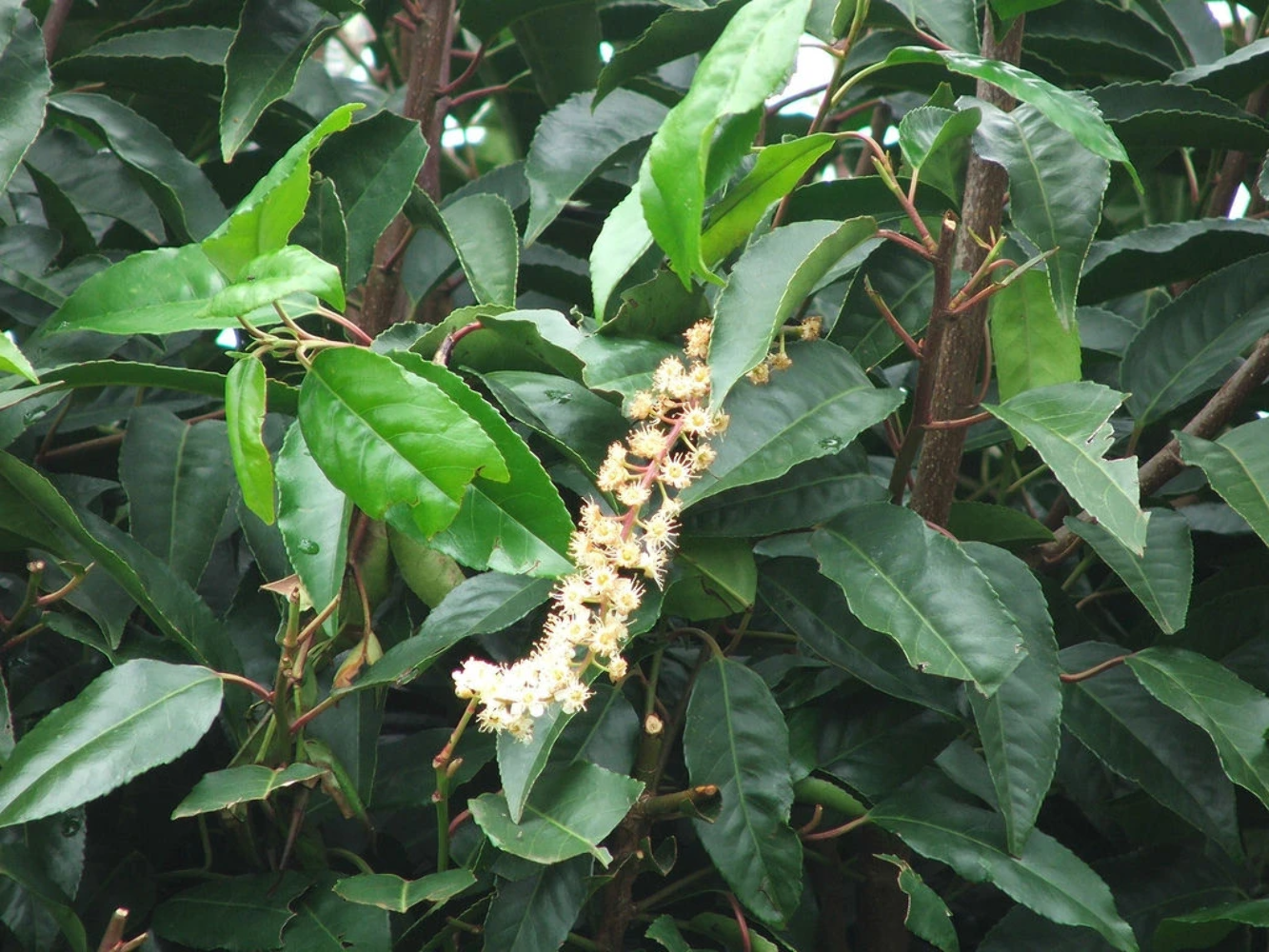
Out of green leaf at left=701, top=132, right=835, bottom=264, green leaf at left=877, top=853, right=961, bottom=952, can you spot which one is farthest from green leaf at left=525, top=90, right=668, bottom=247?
green leaf at left=877, top=853, right=961, bottom=952

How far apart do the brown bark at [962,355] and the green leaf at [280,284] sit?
39 cm

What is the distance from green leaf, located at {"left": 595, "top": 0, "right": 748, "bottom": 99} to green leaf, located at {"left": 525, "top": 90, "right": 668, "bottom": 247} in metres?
0.02

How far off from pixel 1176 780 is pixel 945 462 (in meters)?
0.25

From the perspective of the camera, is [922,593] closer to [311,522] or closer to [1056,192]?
[1056,192]

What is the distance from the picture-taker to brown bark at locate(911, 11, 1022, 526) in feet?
2.58

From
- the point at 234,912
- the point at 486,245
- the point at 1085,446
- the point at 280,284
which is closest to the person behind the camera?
the point at 280,284

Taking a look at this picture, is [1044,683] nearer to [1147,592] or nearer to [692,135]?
[1147,592]

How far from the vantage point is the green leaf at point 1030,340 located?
0.79m

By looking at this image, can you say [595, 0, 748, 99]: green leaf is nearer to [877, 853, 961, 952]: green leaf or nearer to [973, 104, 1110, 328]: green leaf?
[973, 104, 1110, 328]: green leaf

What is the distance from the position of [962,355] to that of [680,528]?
23cm

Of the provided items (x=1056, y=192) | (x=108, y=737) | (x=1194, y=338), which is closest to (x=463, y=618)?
(x=108, y=737)

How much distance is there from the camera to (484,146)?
154 centimetres

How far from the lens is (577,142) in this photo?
933 millimetres

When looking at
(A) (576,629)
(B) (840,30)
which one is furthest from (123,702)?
(B) (840,30)
